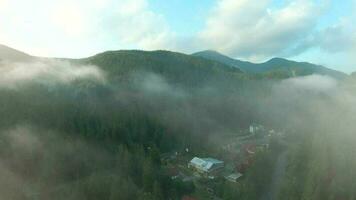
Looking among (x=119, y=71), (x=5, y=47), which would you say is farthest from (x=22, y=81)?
(x=5, y=47)

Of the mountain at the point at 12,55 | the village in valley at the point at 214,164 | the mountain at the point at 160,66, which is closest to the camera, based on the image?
the village in valley at the point at 214,164

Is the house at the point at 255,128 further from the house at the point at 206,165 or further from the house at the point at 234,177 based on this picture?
the house at the point at 234,177

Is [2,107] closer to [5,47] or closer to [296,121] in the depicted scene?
[296,121]

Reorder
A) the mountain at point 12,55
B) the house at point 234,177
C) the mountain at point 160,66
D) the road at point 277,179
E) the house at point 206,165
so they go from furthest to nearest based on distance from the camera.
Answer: the mountain at point 12,55
the mountain at point 160,66
the house at point 206,165
the house at point 234,177
the road at point 277,179

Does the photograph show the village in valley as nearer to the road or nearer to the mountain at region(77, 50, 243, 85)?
the road

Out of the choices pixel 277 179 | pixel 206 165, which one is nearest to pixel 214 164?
pixel 206 165

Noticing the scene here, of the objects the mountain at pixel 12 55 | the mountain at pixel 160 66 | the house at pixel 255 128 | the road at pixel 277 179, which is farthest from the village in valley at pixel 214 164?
the mountain at pixel 12 55

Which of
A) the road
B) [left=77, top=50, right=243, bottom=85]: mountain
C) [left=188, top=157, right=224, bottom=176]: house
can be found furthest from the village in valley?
[left=77, top=50, right=243, bottom=85]: mountain
